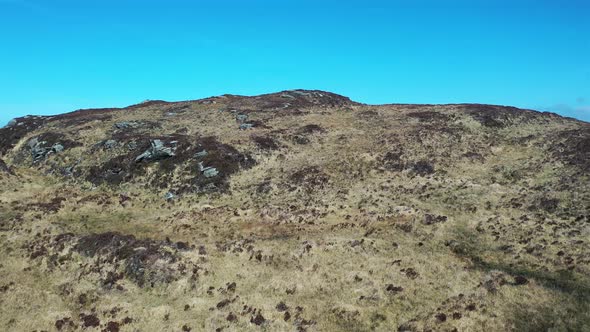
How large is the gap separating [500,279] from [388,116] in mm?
58567

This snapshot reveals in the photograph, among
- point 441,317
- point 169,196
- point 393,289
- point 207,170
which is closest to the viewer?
point 441,317

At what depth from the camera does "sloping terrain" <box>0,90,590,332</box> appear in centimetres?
2738

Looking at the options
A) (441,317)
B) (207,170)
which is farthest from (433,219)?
(207,170)

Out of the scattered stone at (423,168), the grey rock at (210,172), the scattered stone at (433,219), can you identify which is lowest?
the scattered stone at (433,219)

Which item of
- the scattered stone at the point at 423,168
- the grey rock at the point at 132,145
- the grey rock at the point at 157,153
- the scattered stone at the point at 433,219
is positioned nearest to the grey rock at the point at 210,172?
the grey rock at the point at 157,153

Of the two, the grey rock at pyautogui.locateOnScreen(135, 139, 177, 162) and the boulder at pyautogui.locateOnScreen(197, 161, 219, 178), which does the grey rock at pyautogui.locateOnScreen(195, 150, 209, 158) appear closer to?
the boulder at pyautogui.locateOnScreen(197, 161, 219, 178)

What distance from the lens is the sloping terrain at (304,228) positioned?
27.4 metres

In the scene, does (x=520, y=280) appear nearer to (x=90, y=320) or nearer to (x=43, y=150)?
(x=90, y=320)

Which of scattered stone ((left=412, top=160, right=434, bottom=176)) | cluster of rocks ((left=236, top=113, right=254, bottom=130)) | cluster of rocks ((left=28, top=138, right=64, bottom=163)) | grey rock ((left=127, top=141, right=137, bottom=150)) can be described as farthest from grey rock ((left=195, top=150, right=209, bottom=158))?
scattered stone ((left=412, top=160, right=434, bottom=176))

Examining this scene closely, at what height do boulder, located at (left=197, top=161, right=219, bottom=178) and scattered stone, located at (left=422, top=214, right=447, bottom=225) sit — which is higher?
boulder, located at (left=197, top=161, right=219, bottom=178)

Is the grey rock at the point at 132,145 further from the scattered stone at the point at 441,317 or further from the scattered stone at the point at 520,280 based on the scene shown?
the scattered stone at the point at 520,280

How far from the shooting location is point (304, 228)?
135 ft

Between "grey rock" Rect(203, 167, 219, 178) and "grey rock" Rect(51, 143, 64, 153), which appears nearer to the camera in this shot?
"grey rock" Rect(203, 167, 219, 178)

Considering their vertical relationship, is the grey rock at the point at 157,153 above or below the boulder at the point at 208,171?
above
